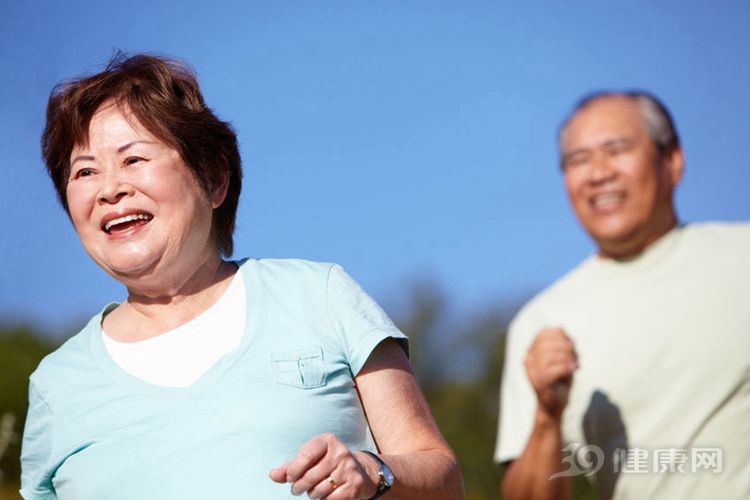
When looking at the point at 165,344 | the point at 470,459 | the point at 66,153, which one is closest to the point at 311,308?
the point at 165,344

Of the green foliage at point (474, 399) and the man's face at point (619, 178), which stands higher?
A: the man's face at point (619, 178)

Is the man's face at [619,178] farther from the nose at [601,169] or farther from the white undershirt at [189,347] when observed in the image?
the white undershirt at [189,347]

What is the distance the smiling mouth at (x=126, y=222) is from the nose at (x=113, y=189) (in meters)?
0.03

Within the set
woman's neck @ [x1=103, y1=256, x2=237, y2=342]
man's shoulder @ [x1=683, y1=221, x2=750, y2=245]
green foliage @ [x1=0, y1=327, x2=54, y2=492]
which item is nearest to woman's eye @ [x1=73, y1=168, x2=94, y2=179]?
woman's neck @ [x1=103, y1=256, x2=237, y2=342]

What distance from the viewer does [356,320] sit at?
1.48 meters

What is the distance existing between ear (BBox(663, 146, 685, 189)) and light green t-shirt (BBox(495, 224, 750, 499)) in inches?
5.7

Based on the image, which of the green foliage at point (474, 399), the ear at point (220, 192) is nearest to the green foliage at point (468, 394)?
the green foliage at point (474, 399)

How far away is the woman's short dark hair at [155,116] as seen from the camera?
1579 millimetres

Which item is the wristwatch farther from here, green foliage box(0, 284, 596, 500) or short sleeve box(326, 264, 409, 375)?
green foliage box(0, 284, 596, 500)

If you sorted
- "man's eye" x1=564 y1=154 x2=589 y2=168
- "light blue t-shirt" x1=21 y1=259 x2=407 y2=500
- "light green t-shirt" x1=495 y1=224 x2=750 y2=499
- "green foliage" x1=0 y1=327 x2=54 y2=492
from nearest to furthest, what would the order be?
"light blue t-shirt" x1=21 y1=259 x2=407 y2=500
"light green t-shirt" x1=495 y1=224 x2=750 y2=499
"man's eye" x1=564 y1=154 x2=589 y2=168
"green foliage" x1=0 y1=327 x2=54 y2=492

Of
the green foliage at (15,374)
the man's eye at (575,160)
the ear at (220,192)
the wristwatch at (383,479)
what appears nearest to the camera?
the wristwatch at (383,479)

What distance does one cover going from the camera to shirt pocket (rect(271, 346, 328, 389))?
1438 mm

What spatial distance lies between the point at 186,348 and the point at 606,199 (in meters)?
1.69

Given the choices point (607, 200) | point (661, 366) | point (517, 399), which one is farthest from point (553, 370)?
point (607, 200)
